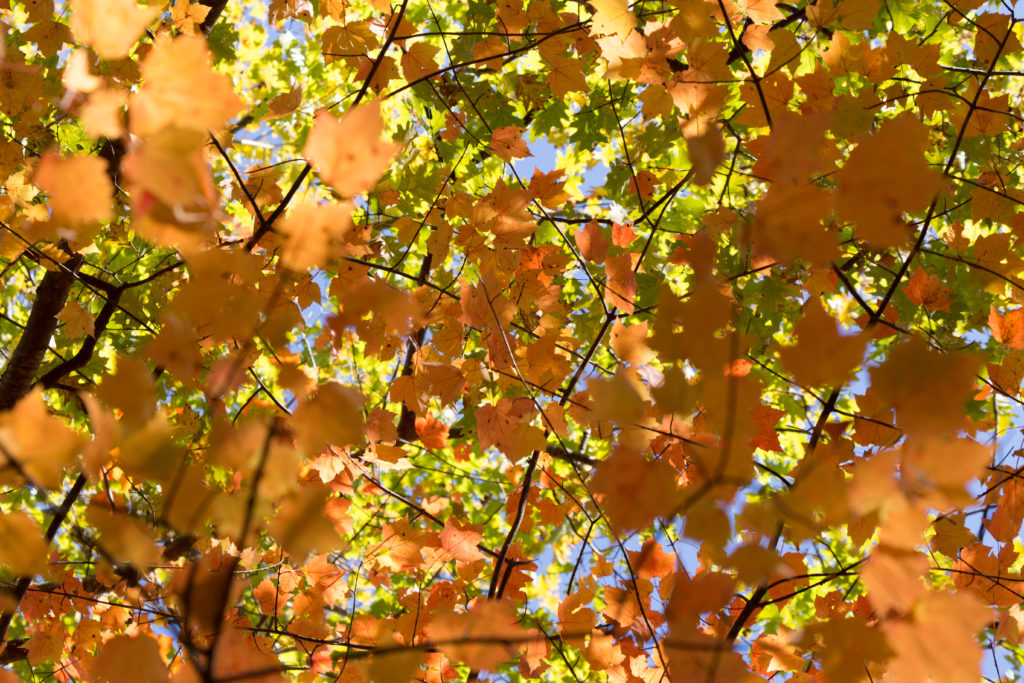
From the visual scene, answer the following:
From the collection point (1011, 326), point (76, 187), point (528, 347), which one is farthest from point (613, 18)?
point (1011, 326)

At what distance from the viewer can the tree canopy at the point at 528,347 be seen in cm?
75

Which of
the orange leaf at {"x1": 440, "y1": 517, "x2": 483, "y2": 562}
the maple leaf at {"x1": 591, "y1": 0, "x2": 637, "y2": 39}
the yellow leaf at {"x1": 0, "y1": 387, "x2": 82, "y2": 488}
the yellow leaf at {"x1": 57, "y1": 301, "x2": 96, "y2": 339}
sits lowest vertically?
the yellow leaf at {"x1": 0, "y1": 387, "x2": 82, "y2": 488}

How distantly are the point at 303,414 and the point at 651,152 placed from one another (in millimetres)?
2490

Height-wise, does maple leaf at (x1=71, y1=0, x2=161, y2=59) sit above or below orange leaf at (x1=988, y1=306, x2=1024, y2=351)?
below

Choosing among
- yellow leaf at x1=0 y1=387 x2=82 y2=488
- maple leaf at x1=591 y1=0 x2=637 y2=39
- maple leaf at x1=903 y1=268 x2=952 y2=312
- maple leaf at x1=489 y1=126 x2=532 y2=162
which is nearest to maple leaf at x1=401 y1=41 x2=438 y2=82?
maple leaf at x1=489 y1=126 x2=532 y2=162

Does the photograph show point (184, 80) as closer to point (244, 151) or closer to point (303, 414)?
point (303, 414)

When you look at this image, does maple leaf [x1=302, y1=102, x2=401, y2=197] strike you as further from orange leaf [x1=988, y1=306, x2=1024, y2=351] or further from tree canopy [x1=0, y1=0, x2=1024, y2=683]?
orange leaf [x1=988, y1=306, x2=1024, y2=351]

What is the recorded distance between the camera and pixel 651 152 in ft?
9.52

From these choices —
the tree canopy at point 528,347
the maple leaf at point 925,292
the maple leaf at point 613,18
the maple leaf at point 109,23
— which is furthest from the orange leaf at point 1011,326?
the maple leaf at point 109,23

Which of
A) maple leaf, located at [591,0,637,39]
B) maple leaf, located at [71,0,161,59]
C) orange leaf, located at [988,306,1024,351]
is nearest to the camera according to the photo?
maple leaf, located at [71,0,161,59]

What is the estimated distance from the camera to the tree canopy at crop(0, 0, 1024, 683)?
0.75 m

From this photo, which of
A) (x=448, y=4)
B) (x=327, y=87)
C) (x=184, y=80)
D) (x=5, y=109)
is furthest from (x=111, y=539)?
(x=327, y=87)

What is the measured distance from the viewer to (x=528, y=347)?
1.90m

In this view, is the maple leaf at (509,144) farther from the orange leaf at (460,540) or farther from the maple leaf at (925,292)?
the maple leaf at (925,292)
